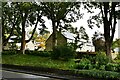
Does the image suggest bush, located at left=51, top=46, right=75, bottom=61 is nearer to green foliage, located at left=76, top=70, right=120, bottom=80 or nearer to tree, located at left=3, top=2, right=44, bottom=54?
tree, located at left=3, top=2, right=44, bottom=54

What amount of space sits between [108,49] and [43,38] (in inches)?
1421

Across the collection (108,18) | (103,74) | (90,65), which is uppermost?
(108,18)

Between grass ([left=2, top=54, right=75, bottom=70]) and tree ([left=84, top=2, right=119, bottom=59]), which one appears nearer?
grass ([left=2, top=54, right=75, bottom=70])

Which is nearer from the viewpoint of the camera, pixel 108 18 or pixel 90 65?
pixel 90 65

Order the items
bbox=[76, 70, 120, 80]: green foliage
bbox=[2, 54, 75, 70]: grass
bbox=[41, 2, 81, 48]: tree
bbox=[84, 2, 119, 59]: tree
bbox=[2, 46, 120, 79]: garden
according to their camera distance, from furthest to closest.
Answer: bbox=[41, 2, 81, 48]: tree → bbox=[84, 2, 119, 59]: tree → bbox=[2, 54, 75, 70]: grass → bbox=[2, 46, 120, 79]: garden → bbox=[76, 70, 120, 80]: green foliage

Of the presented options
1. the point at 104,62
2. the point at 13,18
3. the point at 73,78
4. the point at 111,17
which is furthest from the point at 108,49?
the point at 13,18

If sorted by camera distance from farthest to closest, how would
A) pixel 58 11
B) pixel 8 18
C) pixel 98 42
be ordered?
pixel 98 42, pixel 8 18, pixel 58 11

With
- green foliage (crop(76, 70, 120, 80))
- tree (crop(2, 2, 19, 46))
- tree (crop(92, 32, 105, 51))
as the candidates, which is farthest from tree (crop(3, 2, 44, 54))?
green foliage (crop(76, 70, 120, 80))

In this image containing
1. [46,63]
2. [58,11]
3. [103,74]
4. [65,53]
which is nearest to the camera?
[103,74]

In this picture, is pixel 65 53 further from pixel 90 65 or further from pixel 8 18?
pixel 8 18

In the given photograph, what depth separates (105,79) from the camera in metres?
13.4

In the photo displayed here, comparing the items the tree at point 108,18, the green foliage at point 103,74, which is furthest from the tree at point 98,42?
the green foliage at point 103,74

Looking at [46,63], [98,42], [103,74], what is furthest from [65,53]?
[98,42]

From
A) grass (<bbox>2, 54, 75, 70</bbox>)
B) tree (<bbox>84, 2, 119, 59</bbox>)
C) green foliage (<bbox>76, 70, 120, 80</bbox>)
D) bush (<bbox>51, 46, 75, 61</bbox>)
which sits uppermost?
tree (<bbox>84, 2, 119, 59</bbox>)
